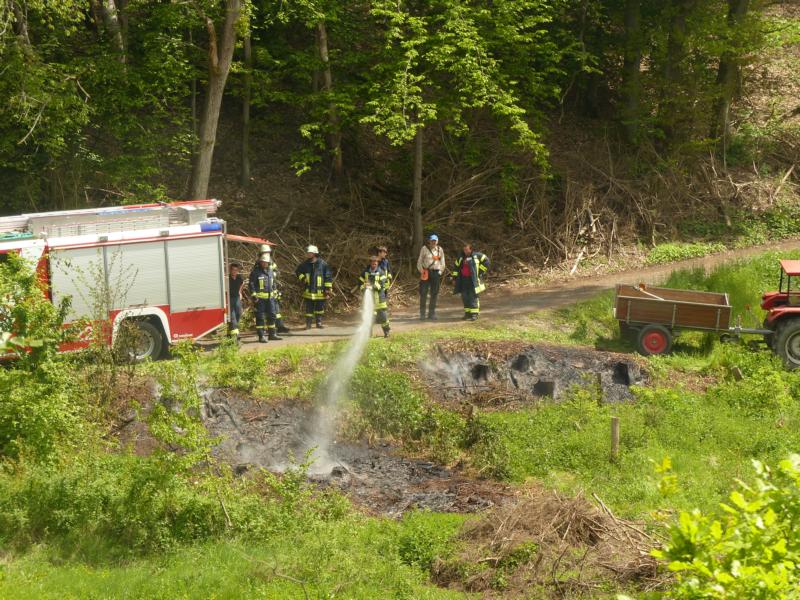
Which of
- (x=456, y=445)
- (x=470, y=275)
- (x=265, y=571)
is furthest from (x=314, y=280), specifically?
(x=265, y=571)

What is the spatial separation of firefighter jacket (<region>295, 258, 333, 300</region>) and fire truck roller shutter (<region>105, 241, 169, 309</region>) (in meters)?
3.53

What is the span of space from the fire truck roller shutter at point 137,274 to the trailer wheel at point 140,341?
1.29ft

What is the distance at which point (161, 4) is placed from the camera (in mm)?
21141

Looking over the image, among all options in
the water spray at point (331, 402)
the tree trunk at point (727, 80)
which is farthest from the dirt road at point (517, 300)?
the tree trunk at point (727, 80)

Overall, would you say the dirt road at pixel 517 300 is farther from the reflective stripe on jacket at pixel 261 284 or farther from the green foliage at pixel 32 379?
the green foliage at pixel 32 379

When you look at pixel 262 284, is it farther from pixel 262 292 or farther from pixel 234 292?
pixel 234 292

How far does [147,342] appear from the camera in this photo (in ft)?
54.3

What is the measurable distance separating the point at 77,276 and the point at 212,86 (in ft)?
A: 20.1

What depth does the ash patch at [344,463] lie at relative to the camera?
13.7 m

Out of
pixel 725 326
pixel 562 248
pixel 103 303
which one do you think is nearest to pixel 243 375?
pixel 103 303

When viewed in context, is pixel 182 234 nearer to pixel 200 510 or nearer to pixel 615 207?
pixel 200 510

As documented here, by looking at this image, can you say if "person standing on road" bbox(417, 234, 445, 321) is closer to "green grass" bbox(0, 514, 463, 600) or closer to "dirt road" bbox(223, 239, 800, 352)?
"dirt road" bbox(223, 239, 800, 352)

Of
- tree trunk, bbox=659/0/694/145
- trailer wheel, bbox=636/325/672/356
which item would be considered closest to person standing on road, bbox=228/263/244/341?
trailer wheel, bbox=636/325/672/356

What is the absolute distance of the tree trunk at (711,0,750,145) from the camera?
25.6 m
